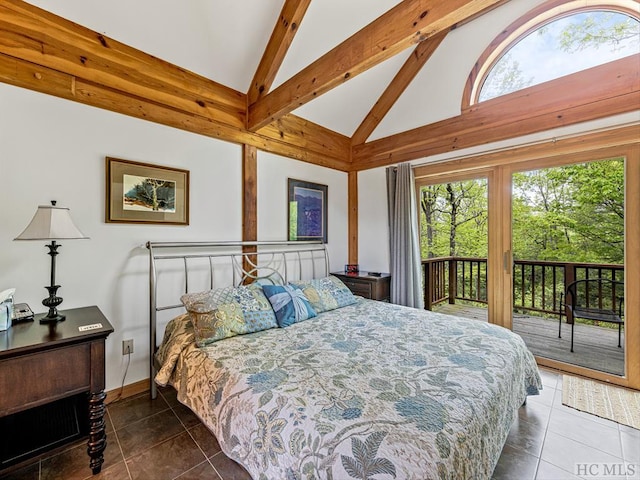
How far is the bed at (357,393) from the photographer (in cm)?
98

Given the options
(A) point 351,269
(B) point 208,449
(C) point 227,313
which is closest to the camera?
(B) point 208,449

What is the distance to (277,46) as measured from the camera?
8.13 ft

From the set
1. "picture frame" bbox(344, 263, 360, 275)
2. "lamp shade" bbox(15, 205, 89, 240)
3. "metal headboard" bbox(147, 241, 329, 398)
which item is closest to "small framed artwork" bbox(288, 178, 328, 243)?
"metal headboard" bbox(147, 241, 329, 398)

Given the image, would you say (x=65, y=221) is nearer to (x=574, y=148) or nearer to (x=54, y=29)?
(x=54, y=29)

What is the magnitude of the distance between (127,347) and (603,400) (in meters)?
3.77

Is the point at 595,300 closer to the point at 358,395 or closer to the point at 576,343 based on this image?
the point at 576,343

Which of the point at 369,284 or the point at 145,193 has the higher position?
the point at 145,193

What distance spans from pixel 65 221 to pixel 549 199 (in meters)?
3.91

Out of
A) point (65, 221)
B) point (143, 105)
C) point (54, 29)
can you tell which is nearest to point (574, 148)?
point (143, 105)

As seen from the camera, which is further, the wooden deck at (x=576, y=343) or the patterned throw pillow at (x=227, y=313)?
the wooden deck at (x=576, y=343)

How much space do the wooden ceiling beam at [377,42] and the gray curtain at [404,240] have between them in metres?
1.68

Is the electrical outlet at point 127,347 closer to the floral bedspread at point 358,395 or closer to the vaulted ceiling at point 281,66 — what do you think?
the floral bedspread at point 358,395

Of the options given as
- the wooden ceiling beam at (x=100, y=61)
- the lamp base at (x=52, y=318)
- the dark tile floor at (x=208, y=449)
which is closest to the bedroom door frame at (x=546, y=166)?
the dark tile floor at (x=208, y=449)

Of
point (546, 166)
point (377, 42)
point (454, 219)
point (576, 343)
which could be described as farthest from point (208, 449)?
point (546, 166)
